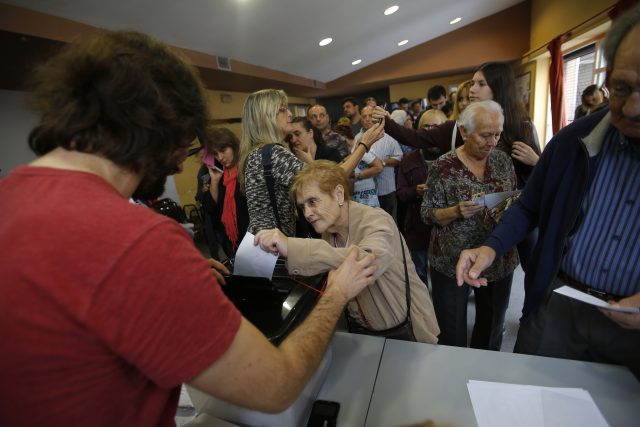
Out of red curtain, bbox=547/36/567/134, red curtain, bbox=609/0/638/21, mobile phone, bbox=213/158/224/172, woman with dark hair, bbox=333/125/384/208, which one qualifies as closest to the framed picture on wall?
red curtain, bbox=547/36/567/134

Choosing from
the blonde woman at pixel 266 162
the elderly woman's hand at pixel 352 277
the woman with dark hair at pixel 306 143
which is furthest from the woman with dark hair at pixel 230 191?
the elderly woman's hand at pixel 352 277

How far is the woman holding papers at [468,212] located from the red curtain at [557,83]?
555 cm

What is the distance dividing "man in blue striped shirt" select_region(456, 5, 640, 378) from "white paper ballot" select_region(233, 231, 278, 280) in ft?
2.24

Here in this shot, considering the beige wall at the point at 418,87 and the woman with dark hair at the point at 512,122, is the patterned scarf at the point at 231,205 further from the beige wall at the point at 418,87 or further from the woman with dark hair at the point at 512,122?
the beige wall at the point at 418,87

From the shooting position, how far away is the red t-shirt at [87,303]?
41 cm

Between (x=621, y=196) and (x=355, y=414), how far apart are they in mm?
1045

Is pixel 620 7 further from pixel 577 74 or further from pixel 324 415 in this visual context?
pixel 324 415

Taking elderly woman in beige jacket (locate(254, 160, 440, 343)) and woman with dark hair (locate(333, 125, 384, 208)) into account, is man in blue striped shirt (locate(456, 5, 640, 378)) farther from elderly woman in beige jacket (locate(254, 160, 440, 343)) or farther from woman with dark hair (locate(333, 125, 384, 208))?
woman with dark hair (locate(333, 125, 384, 208))

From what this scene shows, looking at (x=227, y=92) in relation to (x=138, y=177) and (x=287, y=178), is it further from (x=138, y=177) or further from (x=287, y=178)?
(x=138, y=177)

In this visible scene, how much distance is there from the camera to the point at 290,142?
2.65 meters

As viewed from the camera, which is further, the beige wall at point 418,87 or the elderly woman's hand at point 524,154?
the beige wall at point 418,87

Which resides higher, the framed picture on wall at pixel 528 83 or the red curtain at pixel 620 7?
the red curtain at pixel 620 7

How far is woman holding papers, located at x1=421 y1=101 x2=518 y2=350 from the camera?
5.13 feet

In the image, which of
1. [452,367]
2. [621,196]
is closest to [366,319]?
[452,367]
